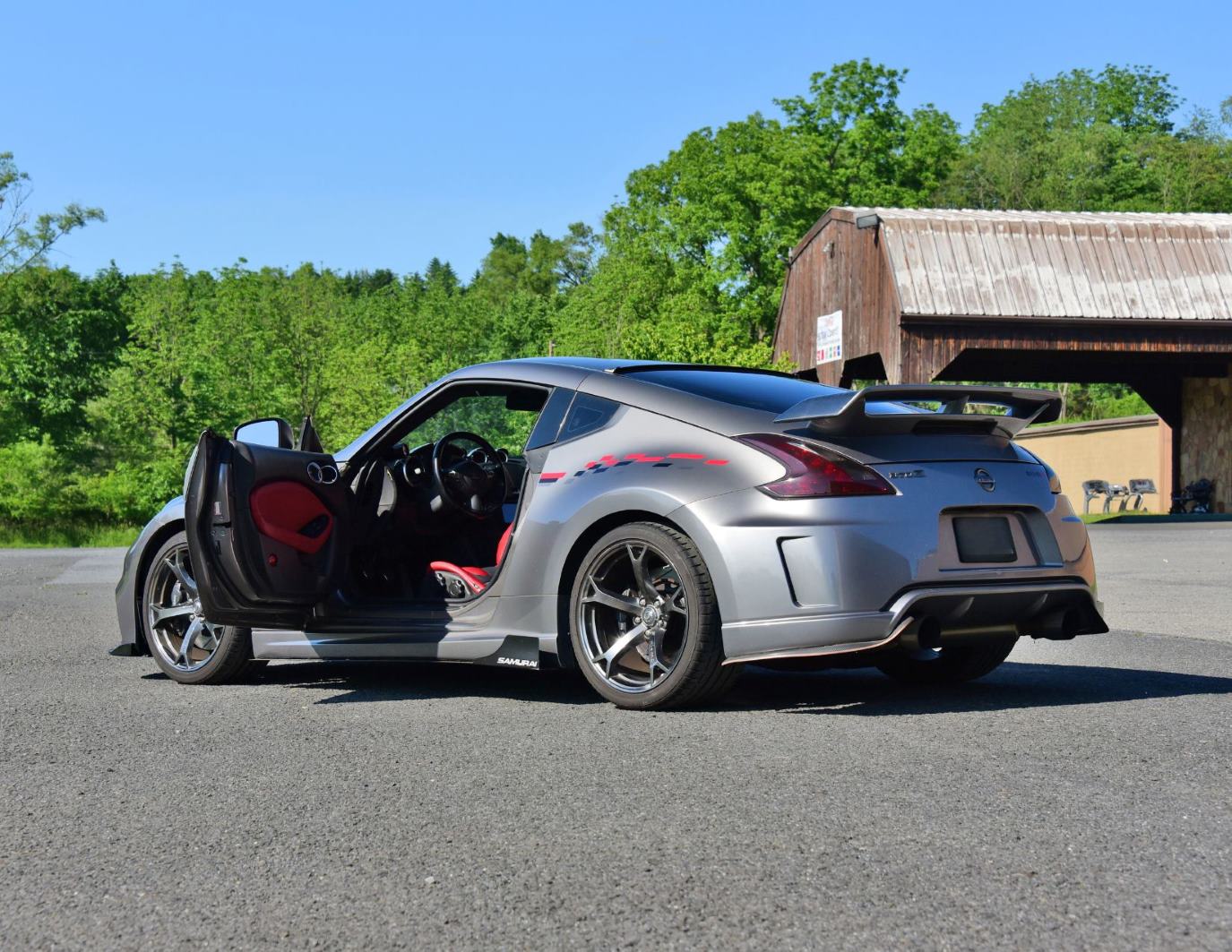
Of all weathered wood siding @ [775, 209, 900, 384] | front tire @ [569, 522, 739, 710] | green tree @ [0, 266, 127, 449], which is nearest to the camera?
front tire @ [569, 522, 739, 710]

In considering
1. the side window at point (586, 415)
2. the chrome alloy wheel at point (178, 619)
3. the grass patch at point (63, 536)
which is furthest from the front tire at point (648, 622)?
the grass patch at point (63, 536)

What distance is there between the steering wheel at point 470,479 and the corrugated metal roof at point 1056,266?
22315 mm

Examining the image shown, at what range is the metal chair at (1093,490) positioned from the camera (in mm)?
40312

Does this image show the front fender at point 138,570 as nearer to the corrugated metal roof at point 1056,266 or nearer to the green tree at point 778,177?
the corrugated metal roof at point 1056,266

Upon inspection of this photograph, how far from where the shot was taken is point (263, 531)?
6145 mm

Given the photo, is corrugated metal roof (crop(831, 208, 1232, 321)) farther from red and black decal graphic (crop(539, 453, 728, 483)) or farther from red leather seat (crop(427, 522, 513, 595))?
red and black decal graphic (crop(539, 453, 728, 483))

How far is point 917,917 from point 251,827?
6.00 feet

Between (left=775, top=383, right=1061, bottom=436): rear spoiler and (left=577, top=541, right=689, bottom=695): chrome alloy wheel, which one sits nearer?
(left=775, top=383, right=1061, bottom=436): rear spoiler

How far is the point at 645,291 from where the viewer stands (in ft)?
198

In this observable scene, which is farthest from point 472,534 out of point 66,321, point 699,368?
point 66,321

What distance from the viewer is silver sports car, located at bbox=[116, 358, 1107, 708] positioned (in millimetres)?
5094

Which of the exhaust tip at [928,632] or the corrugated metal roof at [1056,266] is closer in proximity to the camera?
the exhaust tip at [928,632]

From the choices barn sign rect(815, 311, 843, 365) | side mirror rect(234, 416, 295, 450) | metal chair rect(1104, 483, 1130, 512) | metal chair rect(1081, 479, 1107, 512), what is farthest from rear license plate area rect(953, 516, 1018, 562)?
metal chair rect(1081, 479, 1107, 512)

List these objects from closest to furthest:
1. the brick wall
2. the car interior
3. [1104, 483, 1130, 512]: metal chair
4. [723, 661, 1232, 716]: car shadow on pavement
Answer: [723, 661, 1232, 716]: car shadow on pavement
the car interior
the brick wall
[1104, 483, 1130, 512]: metal chair
